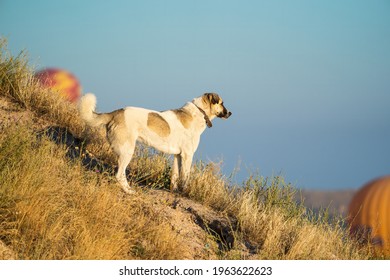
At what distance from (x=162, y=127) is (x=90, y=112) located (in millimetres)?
1198

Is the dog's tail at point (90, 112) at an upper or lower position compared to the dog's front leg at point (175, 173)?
upper

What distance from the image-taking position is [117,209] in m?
9.06

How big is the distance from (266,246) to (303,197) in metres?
1.93

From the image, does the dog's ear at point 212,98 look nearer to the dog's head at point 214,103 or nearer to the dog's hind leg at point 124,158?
the dog's head at point 214,103

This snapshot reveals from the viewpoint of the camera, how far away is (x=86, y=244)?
26.1 ft

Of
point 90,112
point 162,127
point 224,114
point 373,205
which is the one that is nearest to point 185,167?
point 162,127

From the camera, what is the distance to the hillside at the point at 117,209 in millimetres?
8117

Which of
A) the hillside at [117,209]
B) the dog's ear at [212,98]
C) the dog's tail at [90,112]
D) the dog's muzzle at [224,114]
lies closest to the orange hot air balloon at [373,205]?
the hillside at [117,209]

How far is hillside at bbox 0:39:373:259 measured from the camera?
8117 mm

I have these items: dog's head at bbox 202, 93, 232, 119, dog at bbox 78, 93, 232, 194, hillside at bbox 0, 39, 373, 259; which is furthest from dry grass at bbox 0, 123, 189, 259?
dog's head at bbox 202, 93, 232, 119

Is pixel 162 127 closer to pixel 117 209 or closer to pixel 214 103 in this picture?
pixel 214 103

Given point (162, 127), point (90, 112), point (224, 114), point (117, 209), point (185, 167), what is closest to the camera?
point (117, 209)

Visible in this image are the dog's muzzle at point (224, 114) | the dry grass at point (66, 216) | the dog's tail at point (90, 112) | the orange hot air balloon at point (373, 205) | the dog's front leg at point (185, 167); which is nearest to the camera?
the dry grass at point (66, 216)
